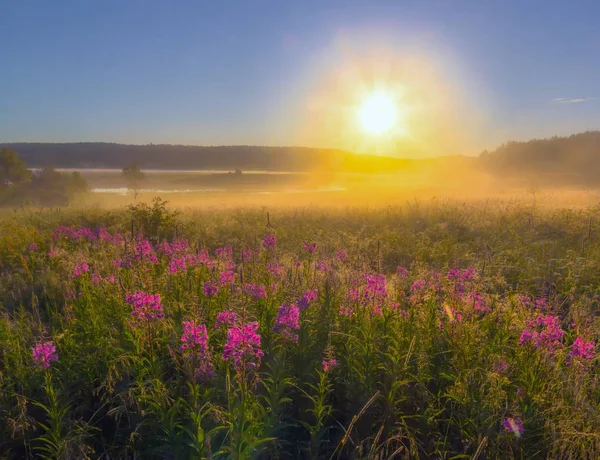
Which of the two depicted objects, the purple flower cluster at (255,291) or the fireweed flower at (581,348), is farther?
the purple flower cluster at (255,291)

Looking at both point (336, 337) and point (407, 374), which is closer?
point (407, 374)

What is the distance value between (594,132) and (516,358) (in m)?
73.3

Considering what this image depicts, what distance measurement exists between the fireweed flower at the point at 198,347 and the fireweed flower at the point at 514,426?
6.90ft

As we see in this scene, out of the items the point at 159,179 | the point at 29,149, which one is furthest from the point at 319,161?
the point at 29,149

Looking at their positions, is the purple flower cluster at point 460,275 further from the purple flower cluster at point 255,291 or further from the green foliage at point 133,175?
the green foliage at point 133,175

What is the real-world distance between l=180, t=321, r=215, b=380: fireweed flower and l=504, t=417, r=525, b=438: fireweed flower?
210cm

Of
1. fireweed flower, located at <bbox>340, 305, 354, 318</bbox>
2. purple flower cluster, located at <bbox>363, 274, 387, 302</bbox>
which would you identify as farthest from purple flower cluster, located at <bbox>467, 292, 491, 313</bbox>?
fireweed flower, located at <bbox>340, 305, 354, 318</bbox>

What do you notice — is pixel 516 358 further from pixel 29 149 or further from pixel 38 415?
pixel 29 149

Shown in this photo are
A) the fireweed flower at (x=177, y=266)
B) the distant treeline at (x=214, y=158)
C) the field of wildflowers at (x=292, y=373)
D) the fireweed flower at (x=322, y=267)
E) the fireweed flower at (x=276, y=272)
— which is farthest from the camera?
the distant treeline at (x=214, y=158)

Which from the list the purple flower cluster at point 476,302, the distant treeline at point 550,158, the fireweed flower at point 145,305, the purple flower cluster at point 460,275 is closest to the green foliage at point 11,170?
the fireweed flower at point 145,305

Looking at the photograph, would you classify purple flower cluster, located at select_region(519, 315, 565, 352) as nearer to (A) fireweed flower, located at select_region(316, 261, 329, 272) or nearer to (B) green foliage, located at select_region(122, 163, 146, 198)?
(A) fireweed flower, located at select_region(316, 261, 329, 272)

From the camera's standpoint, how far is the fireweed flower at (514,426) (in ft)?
8.68

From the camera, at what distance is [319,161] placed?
112m

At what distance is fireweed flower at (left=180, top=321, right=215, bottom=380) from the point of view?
271 cm
